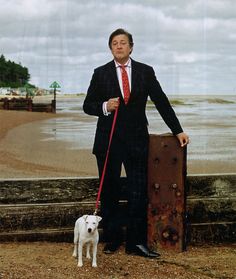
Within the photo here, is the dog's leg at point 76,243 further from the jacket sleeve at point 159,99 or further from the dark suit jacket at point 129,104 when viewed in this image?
the jacket sleeve at point 159,99

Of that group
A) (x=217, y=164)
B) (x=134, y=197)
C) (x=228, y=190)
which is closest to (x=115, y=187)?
(x=134, y=197)

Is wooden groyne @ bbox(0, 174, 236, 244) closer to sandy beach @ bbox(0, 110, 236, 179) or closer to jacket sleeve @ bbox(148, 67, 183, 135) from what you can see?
jacket sleeve @ bbox(148, 67, 183, 135)

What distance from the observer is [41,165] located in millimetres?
13578

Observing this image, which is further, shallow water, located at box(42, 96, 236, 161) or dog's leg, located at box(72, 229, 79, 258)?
shallow water, located at box(42, 96, 236, 161)

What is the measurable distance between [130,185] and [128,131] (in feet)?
1.56

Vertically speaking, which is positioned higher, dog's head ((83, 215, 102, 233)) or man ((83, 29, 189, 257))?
man ((83, 29, 189, 257))

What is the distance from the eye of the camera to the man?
5301 mm

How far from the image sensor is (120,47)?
5.21m

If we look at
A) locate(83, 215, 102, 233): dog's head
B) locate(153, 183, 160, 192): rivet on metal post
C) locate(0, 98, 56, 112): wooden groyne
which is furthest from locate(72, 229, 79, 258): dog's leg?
locate(0, 98, 56, 112): wooden groyne

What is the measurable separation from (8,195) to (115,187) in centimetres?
96

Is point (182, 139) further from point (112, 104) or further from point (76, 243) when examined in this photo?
point (76, 243)

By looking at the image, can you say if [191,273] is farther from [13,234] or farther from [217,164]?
[217,164]

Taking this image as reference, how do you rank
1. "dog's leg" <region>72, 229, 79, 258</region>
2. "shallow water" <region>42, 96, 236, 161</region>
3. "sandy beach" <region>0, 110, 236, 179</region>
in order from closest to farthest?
"dog's leg" <region>72, 229, 79, 258</region> < "sandy beach" <region>0, 110, 236, 179</region> < "shallow water" <region>42, 96, 236, 161</region>

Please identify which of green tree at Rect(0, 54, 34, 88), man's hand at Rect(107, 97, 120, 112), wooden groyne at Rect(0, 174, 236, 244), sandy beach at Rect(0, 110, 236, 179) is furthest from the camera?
green tree at Rect(0, 54, 34, 88)
